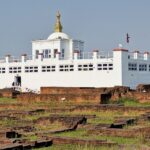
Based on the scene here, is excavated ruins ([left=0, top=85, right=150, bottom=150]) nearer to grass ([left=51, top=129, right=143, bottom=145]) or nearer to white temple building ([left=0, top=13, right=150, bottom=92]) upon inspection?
grass ([left=51, top=129, right=143, bottom=145])

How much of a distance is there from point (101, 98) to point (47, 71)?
60.5ft

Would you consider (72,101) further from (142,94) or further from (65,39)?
(65,39)

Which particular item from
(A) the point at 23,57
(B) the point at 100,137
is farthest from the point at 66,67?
(B) the point at 100,137

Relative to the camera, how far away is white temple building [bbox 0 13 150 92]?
37.6m

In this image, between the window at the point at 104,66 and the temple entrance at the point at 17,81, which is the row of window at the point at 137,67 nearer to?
the window at the point at 104,66

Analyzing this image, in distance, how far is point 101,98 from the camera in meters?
23.8

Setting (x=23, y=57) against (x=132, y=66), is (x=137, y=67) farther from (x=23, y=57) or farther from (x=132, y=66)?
(x=23, y=57)

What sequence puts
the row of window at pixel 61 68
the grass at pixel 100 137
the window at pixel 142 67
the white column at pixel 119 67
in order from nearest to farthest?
the grass at pixel 100 137
the white column at pixel 119 67
the row of window at pixel 61 68
the window at pixel 142 67

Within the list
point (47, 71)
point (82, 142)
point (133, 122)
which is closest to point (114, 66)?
point (47, 71)

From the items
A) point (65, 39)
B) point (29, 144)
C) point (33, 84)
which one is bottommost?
point (29, 144)

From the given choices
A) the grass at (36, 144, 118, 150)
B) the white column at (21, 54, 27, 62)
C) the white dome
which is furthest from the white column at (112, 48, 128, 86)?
the grass at (36, 144, 118, 150)

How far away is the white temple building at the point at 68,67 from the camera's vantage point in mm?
37594

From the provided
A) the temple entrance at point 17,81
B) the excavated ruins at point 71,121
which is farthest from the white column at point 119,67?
the temple entrance at point 17,81

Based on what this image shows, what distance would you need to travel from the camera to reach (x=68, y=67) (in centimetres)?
4047
